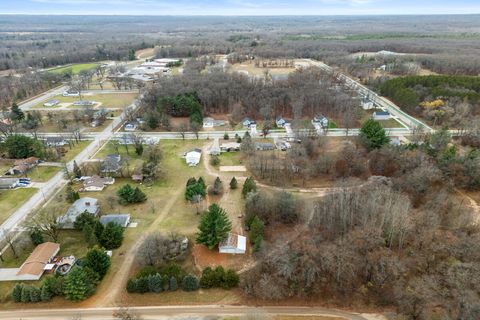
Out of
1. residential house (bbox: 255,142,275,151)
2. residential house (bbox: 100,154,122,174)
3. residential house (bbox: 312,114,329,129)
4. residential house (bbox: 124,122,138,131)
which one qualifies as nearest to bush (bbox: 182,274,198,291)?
residential house (bbox: 100,154,122,174)

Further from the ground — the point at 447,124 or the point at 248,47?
the point at 248,47

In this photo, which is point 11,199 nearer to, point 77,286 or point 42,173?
point 42,173

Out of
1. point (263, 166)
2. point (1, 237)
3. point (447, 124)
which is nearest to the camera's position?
point (1, 237)

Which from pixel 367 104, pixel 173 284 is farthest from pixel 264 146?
pixel 367 104

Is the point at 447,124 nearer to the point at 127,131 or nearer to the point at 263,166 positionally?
the point at 263,166

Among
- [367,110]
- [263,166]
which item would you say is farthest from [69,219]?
[367,110]
